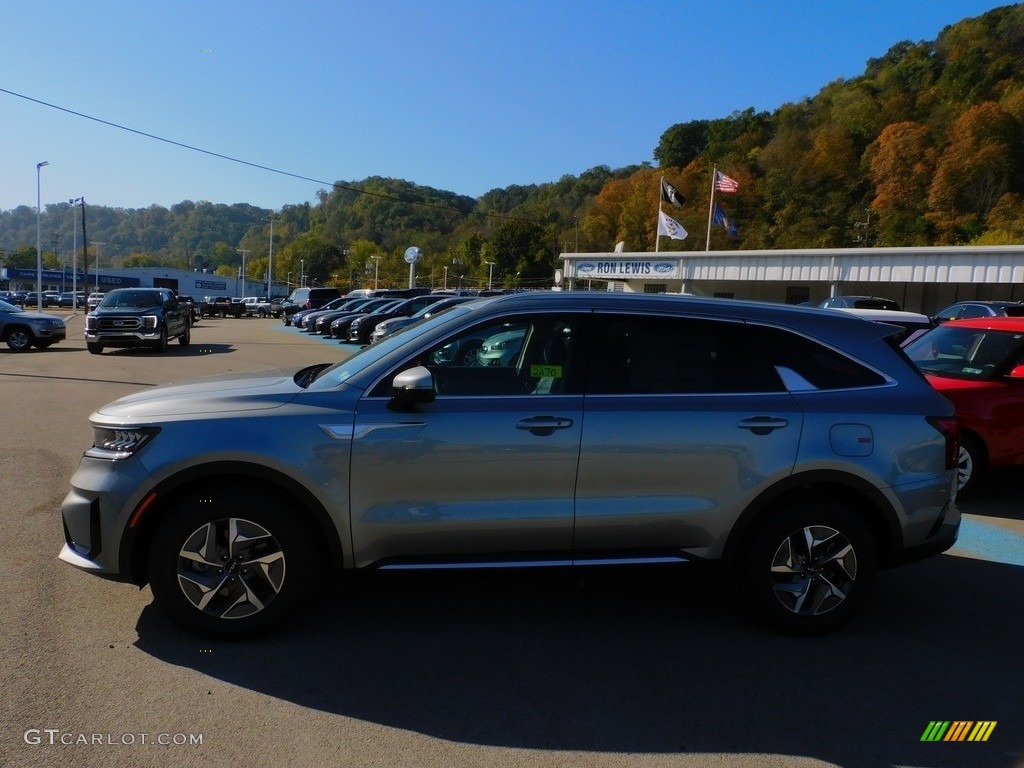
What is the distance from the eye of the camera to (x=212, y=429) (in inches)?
152

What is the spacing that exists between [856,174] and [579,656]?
88787 millimetres

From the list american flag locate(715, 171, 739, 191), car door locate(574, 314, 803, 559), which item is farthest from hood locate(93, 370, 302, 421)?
american flag locate(715, 171, 739, 191)

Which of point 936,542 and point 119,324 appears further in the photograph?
point 119,324

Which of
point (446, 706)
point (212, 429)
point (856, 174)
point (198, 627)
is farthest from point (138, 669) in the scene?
point (856, 174)

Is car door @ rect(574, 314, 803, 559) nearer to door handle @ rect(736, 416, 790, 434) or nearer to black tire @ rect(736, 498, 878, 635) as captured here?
door handle @ rect(736, 416, 790, 434)

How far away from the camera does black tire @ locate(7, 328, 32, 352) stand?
20.3 m

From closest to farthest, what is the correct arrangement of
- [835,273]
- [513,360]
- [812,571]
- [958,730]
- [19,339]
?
[958,730] < [812,571] < [513,360] < [19,339] < [835,273]

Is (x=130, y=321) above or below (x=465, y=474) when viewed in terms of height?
below

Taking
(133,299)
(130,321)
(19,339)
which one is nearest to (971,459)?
(130,321)

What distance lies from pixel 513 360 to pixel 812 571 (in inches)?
79.5

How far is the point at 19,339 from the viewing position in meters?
20.5

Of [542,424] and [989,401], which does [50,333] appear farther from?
[989,401]

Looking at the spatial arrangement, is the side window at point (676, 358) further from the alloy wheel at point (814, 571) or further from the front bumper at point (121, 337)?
the front bumper at point (121, 337)

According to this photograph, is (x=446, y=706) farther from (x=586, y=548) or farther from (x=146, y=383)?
(x=146, y=383)
